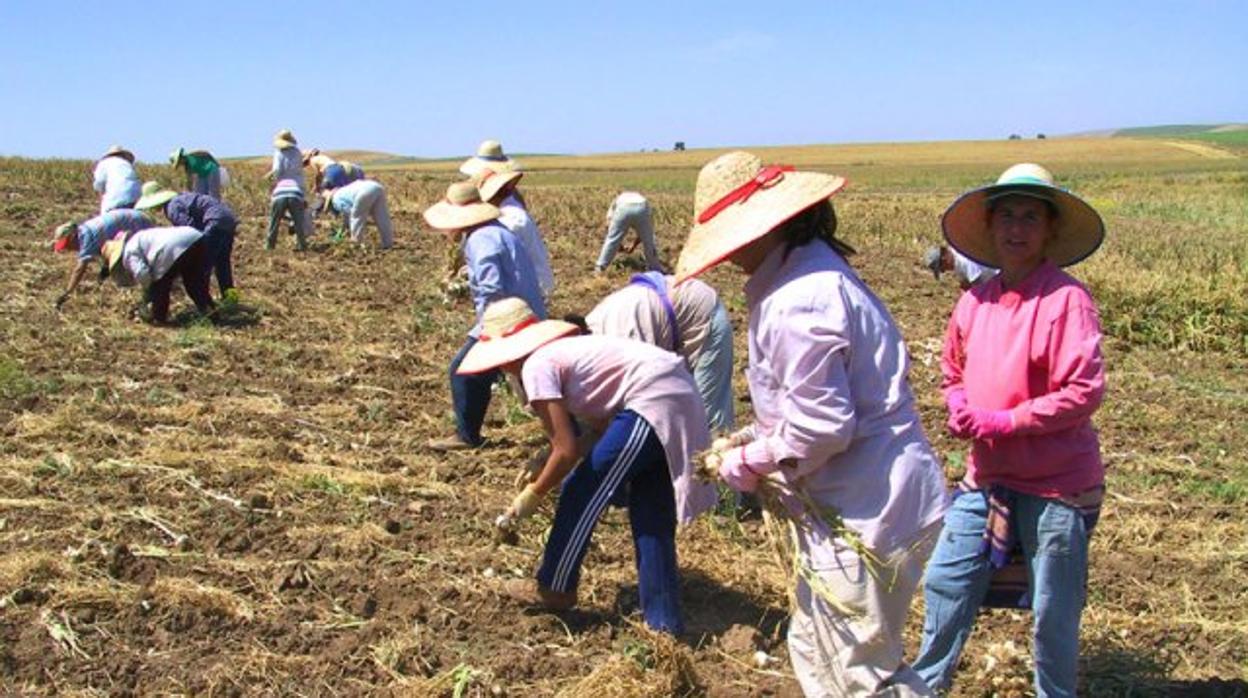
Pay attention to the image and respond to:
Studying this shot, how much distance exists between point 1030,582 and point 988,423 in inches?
19.5

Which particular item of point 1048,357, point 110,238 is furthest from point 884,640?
point 110,238

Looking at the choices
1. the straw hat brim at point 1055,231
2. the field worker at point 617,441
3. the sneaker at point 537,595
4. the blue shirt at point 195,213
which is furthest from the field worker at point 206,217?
the straw hat brim at point 1055,231

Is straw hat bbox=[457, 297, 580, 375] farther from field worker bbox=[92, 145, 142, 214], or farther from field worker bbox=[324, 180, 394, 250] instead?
field worker bbox=[324, 180, 394, 250]

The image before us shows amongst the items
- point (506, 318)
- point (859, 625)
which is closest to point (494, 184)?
point (506, 318)

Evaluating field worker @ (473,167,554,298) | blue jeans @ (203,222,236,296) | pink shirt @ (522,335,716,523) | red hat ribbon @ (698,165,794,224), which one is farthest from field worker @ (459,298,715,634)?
blue jeans @ (203,222,236,296)

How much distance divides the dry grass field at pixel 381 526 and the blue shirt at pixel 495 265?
2.94ft

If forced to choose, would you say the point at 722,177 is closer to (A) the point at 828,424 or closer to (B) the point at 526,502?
(A) the point at 828,424

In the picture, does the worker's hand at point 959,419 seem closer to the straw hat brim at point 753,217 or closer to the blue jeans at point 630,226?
the straw hat brim at point 753,217

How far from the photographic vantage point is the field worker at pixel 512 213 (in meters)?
6.49

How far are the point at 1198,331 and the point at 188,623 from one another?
27.4ft

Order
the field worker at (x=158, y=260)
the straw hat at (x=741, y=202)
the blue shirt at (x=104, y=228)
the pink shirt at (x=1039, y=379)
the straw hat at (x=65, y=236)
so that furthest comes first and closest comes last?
the straw hat at (x=65, y=236), the blue shirt at (x=104, y=228), the field worker at (x=158, y=260), the pink shirt at (x=1039, y=379), the straw hat at (x=741, y=202)

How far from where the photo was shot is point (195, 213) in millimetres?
9539

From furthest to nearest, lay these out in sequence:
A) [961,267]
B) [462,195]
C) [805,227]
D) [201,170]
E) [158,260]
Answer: [201,170] < [158,260] < [961,267] < [462,195] < [805,227]

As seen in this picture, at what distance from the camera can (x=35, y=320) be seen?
892 cm
